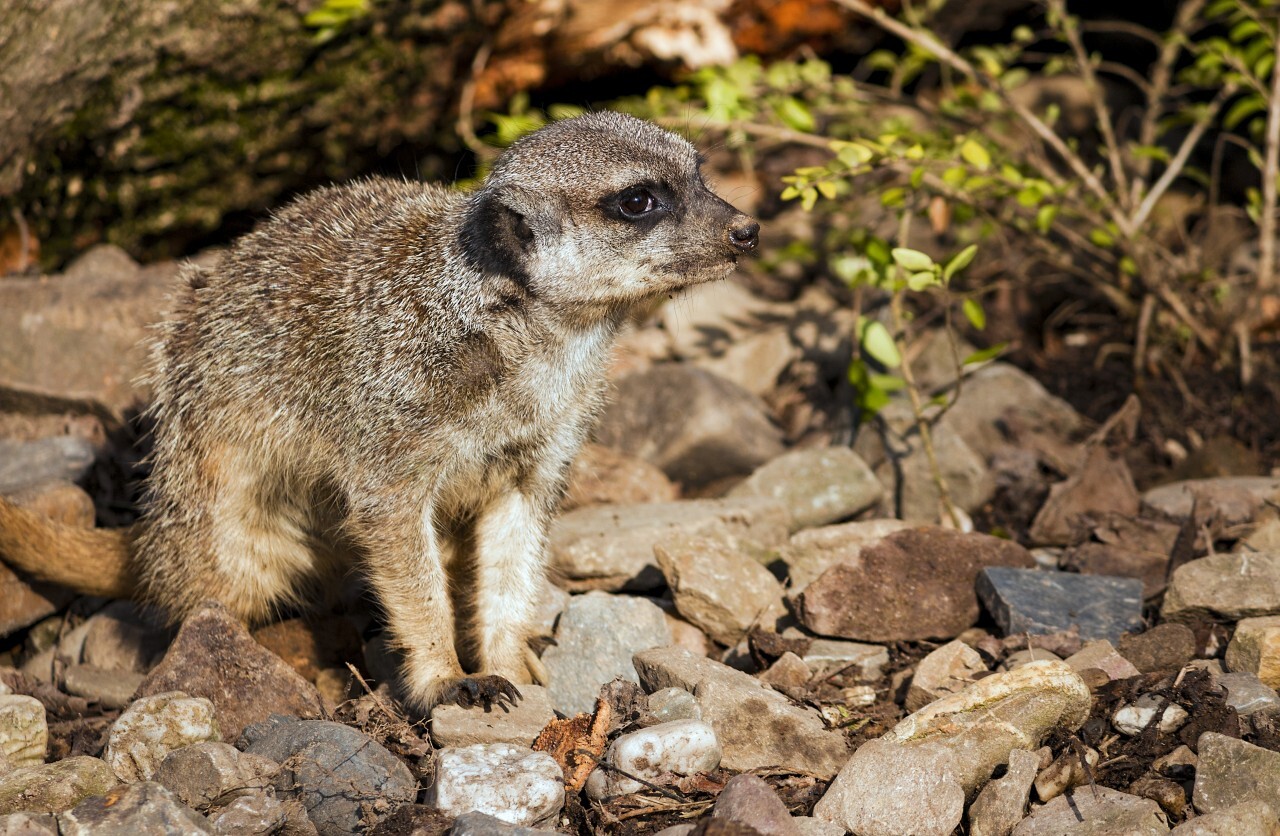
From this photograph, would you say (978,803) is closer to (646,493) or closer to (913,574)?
(913,574)

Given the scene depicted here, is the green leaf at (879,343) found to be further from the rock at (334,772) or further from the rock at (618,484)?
the rock at (334,772)

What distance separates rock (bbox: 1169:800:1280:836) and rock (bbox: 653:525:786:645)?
208 centimetres

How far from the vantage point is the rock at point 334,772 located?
4164 mm

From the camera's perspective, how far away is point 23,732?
4730 millimetres

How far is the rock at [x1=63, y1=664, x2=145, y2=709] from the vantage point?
5.51m

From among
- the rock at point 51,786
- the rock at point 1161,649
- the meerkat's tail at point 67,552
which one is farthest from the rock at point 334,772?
the rock at point 1161,649

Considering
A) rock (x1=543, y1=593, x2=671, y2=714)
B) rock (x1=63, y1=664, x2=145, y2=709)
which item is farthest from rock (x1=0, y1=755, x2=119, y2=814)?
rock (x1=543, y1=593, x2=671, y2=714)

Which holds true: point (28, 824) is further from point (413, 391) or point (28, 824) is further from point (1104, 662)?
point (1104, 662)

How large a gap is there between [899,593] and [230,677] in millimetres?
2814

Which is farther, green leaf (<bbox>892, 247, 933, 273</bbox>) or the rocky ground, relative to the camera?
green leaf (<bbox>892, 247, 933, 273</bbox>)

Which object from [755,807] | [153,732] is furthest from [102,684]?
[755,807]

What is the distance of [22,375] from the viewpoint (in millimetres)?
7168

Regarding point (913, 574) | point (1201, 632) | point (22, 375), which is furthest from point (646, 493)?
point (22, 375)

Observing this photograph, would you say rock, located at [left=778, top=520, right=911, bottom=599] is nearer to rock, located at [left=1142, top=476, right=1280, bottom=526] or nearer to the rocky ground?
the rocky ground
